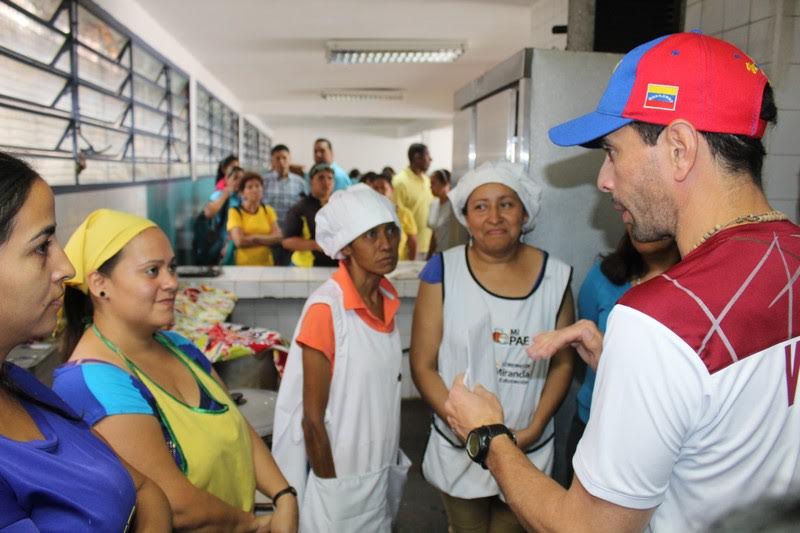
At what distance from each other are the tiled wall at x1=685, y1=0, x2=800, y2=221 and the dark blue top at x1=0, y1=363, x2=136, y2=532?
2.54 meters

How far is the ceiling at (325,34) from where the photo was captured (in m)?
5.22

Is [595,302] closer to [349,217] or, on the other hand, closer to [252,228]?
[349,217]

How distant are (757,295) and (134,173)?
5.36 metres

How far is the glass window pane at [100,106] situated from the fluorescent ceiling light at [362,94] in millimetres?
5898

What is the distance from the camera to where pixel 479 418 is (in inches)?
54.2

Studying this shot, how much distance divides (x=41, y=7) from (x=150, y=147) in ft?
8.89

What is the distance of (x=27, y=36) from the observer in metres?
3.19

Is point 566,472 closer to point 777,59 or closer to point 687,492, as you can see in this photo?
point 687,492

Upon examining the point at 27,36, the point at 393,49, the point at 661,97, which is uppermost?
the point at 393,49

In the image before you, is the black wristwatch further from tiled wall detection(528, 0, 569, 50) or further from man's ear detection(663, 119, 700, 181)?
tiled wall detection(528, 0, 569, 50)

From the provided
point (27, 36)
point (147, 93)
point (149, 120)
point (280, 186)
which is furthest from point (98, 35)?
point (280, 186)

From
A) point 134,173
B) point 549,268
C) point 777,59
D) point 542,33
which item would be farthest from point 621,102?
point 134,173

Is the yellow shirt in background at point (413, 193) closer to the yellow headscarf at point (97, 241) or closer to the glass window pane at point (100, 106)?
the glass window pane at point (100, 106)

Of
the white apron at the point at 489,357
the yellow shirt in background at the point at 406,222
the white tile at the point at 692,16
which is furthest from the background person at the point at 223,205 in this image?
the white tile at the point at 692,16
